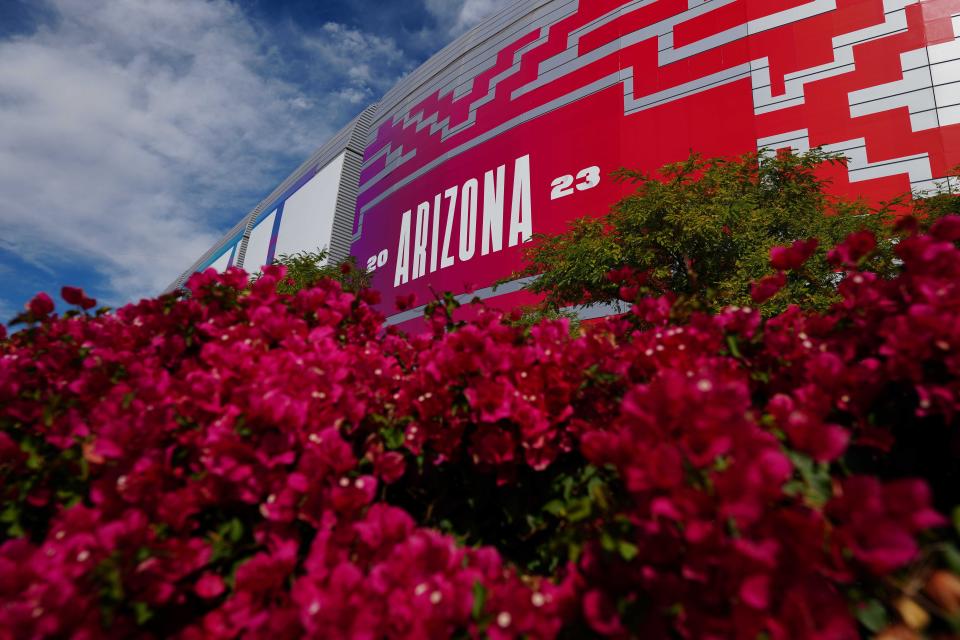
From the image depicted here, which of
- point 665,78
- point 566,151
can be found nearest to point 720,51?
point 665,78

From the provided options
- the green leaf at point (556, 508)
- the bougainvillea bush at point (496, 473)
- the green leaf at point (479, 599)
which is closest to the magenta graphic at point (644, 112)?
the bougainvillea bush at point (496, 473)

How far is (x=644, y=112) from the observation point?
10.4 meters

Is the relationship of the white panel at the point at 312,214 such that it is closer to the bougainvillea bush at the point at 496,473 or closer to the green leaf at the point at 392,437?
the bougainvillea bush at the point at 496,473

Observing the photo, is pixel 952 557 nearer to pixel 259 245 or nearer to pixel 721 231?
pixel 721 231

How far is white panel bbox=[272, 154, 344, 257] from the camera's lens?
19.7 m

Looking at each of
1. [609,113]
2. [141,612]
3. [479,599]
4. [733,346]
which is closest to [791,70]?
[609,113]

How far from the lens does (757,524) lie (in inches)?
29.5

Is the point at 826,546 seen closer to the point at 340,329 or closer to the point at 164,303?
the point at 340,329

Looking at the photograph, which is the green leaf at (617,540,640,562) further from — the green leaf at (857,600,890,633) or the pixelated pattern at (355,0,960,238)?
the pixelated pattern at (355,0,960,238)

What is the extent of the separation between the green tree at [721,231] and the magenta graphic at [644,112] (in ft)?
8.17

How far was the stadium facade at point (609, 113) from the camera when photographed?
313 inches

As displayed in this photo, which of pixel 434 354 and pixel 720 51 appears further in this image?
pixel 720 51

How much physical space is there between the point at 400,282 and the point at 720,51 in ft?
35.1

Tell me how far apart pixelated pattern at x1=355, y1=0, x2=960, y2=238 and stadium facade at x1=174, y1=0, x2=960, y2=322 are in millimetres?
27
